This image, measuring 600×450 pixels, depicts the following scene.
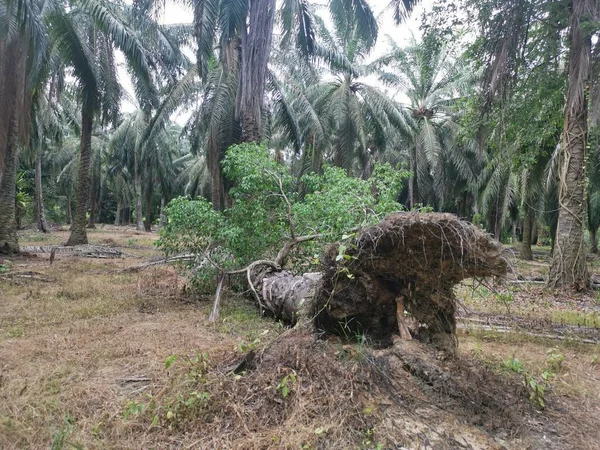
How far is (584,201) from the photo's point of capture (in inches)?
344

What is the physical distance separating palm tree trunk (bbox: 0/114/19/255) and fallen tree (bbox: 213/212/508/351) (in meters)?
11.3

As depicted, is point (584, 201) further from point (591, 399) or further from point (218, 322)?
point (218, 322)

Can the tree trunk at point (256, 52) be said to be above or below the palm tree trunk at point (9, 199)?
above

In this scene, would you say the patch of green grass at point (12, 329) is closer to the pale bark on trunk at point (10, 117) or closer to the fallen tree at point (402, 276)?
the fallen tree at point (402, 276)

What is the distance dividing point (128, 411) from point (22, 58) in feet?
31.3

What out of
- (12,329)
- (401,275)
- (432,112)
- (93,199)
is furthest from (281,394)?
(93,199)

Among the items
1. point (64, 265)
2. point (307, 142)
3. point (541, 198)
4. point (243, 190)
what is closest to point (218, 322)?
point (243, 190)

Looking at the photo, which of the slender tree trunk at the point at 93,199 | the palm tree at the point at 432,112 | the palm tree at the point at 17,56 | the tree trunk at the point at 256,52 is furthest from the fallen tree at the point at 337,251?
the slender tree trunk at the point at 93,199

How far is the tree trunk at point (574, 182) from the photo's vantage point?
8.37m

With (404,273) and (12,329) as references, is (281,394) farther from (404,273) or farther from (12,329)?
(12,329)

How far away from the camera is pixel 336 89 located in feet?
69.5

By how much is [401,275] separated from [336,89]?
19.1 m

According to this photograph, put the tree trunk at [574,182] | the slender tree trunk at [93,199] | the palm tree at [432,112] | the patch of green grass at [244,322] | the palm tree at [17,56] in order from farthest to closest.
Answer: the slender tree trunk at [93,199]
the palm tree at [432,112]
the tree trunk at [574,182]
the palm tree at [17,56]
the patch of green grass at [244,322]

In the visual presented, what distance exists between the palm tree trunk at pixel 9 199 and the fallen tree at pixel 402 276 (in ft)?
37.0
